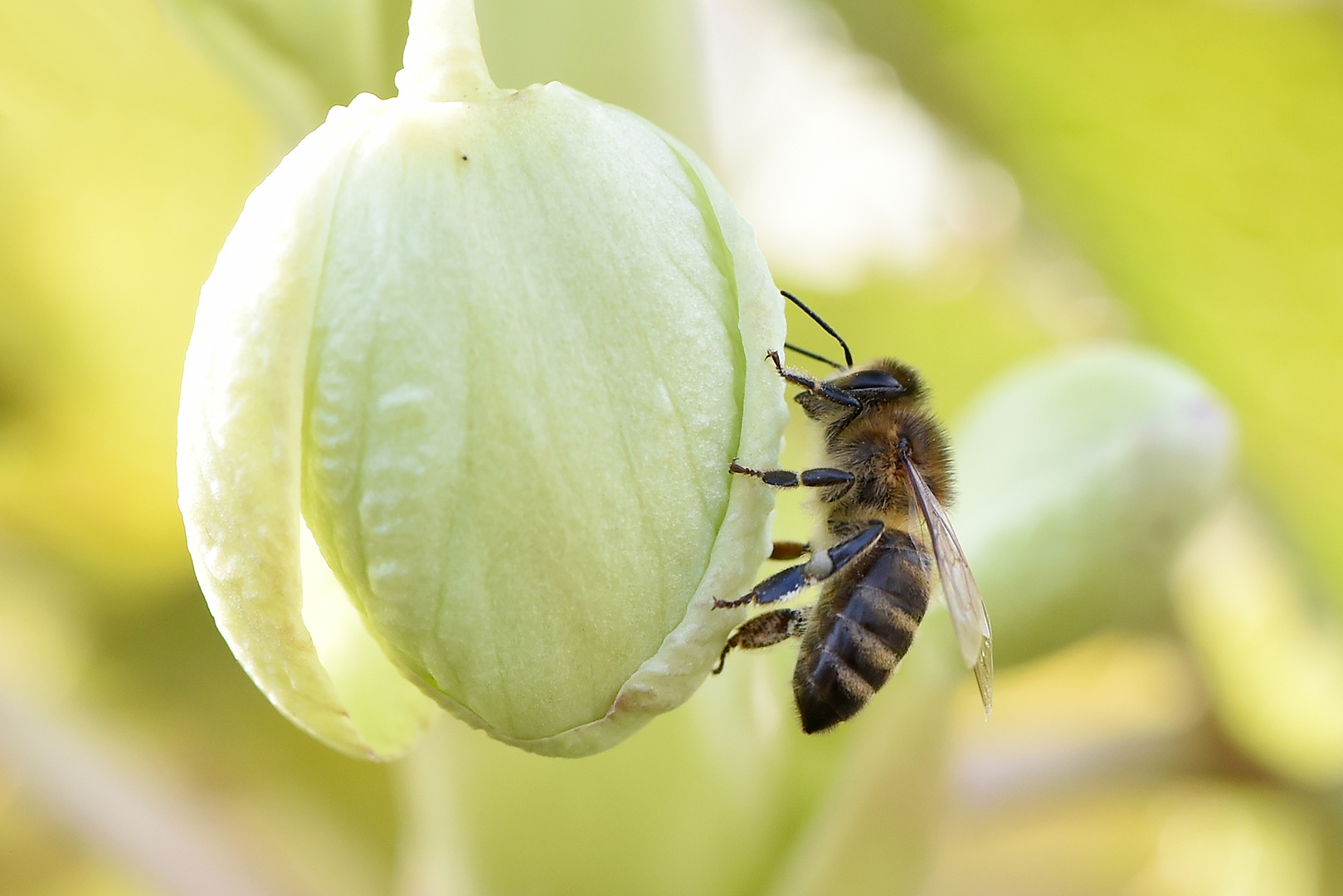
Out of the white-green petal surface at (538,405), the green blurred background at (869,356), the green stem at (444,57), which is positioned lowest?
the green blurred background at (869,356)

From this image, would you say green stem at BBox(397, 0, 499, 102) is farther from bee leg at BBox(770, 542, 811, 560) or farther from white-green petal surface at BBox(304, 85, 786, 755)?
bee leg at BBox(770, 542, 811, 560)

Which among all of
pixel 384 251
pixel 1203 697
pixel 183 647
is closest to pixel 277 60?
pixel 384 251

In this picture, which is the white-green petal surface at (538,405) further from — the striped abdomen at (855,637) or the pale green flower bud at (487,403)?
the striped abdomen at (855,637)

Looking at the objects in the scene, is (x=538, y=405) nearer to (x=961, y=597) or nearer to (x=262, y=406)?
(x=262, y=406)

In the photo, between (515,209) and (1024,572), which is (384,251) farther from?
(1024,572)

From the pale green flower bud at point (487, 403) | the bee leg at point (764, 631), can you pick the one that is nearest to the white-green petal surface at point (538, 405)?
the pale green flower bud at point (487, 403)
